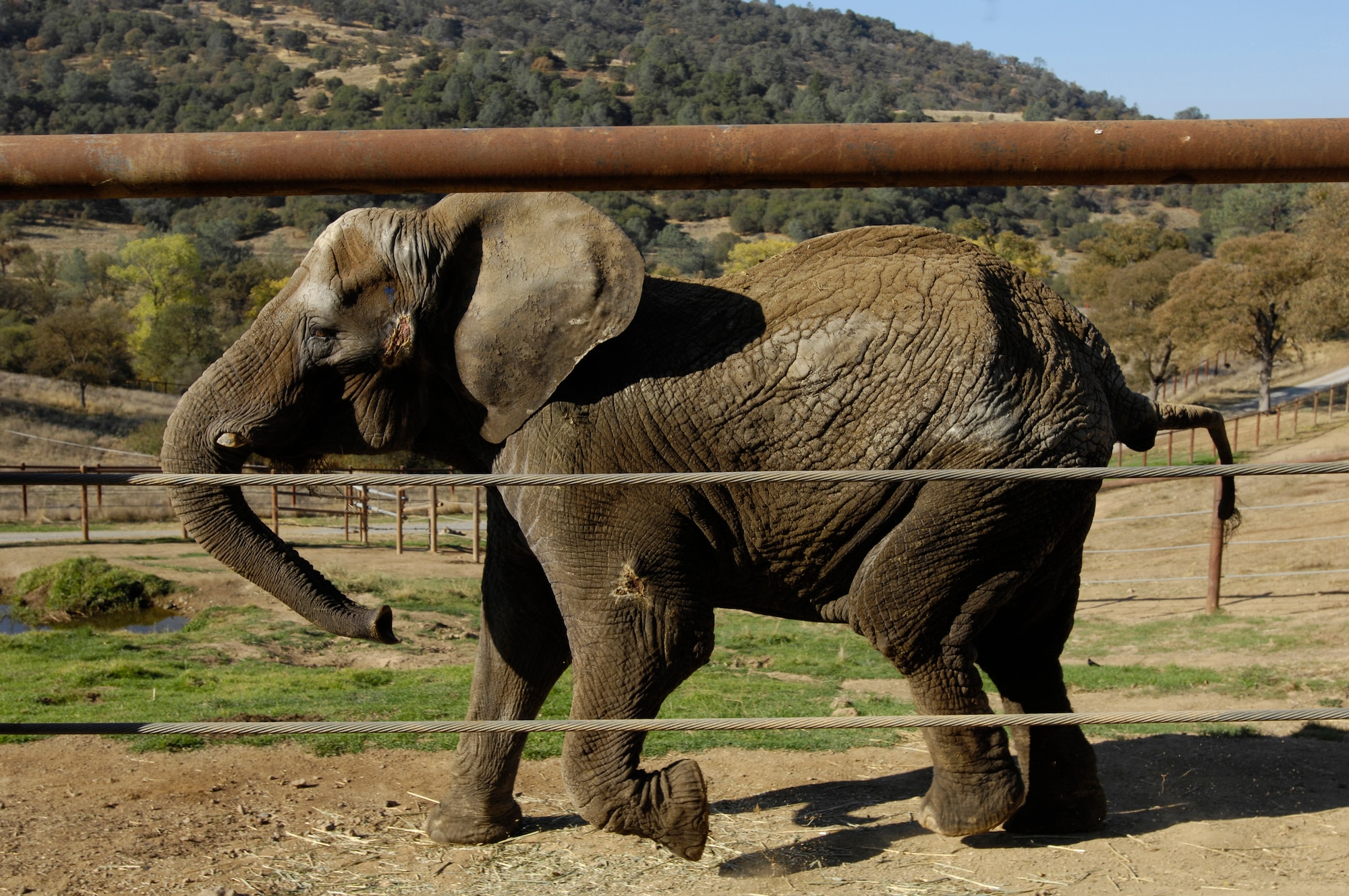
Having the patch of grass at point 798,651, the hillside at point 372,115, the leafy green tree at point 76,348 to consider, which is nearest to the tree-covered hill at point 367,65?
the hillside at point 372,115

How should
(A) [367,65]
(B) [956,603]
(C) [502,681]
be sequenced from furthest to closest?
(A) [367,65] → (C) [502,681] → (B) [956,603]

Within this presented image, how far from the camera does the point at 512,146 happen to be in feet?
8.04

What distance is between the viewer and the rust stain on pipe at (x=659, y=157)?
7.95 feet

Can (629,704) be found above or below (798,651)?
above

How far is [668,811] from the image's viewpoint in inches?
170

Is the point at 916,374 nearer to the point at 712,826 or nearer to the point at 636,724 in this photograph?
the point at 636,724

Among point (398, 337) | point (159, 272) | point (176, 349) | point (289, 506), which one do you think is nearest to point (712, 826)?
point (398, 337)

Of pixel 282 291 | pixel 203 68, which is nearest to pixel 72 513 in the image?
pixel 282 291

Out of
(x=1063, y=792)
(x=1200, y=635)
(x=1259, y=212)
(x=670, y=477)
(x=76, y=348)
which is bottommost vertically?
(x=76, y=348)

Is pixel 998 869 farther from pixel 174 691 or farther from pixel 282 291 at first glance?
pixel 174 691

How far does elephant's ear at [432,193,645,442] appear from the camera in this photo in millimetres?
4309

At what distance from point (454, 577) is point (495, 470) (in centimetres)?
1517

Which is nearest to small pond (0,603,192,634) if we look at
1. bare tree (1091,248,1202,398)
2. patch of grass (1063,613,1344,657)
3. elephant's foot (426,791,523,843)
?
patch of grass (1063,613,1344,657)

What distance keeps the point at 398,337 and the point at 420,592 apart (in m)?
12.8
